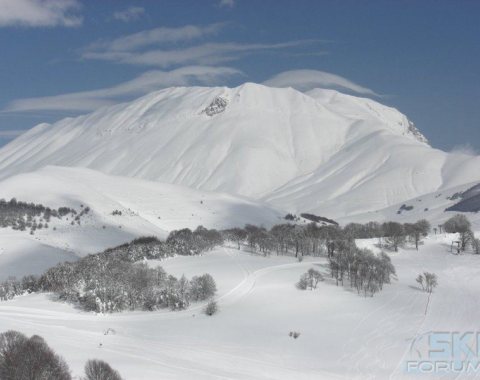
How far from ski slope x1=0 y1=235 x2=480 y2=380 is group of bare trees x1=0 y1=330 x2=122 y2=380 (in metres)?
6.17

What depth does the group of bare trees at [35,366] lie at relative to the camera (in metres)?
32.2

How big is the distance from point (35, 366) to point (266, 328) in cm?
3696

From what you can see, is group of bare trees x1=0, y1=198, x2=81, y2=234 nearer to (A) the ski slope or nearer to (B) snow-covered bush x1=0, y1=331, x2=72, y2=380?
(A) the ski slope

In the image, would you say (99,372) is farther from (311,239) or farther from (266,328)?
(311,239)

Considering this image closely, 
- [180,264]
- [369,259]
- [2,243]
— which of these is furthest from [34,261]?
[369,259]

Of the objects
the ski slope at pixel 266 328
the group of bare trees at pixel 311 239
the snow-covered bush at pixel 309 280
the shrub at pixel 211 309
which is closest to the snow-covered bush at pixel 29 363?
the ski slope at pixel 266 328

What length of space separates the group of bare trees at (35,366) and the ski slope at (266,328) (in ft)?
20.3

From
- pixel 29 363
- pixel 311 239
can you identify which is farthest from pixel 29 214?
pixel 29 363

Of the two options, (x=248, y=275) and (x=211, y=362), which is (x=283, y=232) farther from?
(x=211, y=362)

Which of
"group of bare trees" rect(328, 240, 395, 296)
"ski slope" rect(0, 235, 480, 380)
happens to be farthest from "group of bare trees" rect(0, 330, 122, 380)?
"group of bare trees" rect(328, 240, 395, 296)

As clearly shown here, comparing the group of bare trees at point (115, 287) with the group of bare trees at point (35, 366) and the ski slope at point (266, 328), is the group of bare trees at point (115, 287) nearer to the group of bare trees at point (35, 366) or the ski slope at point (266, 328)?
the ski slope at point (266, 328)

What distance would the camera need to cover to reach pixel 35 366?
32844 millimetres

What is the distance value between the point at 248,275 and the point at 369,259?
2046 cm

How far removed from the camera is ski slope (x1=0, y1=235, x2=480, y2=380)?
4956 cm
